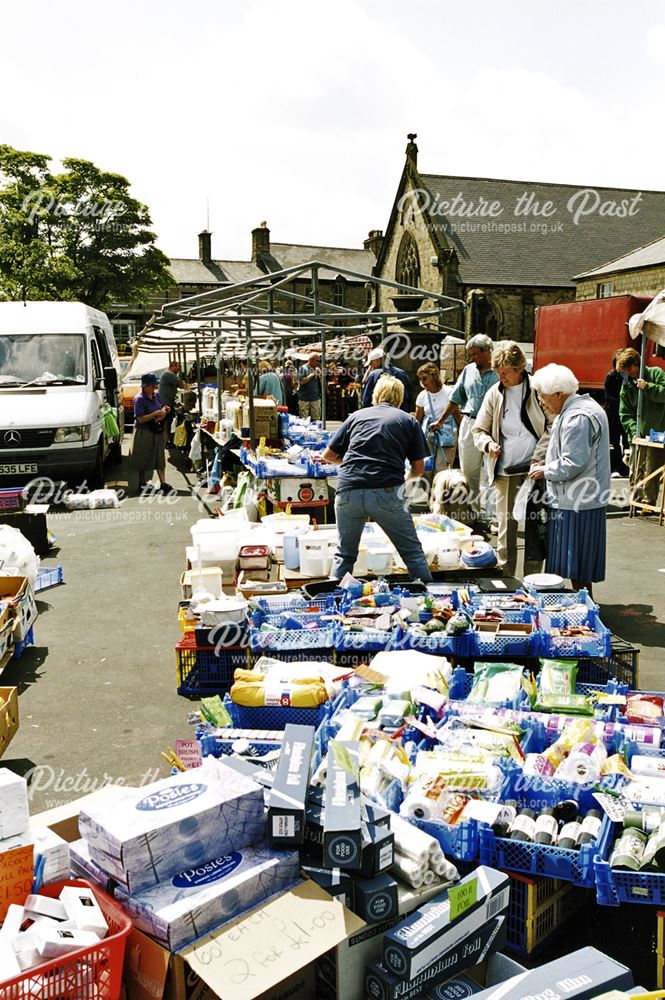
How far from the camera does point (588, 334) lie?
1802 cm

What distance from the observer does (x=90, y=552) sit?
30.7 feet

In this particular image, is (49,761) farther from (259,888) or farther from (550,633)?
(550,633)

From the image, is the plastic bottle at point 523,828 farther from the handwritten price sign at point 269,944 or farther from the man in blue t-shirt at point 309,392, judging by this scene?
the man in blue t-shirt at point 309,392

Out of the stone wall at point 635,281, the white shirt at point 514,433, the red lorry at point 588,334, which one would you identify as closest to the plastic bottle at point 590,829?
the white shirt at point 514,433

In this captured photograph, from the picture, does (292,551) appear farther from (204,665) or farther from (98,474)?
(98,474)

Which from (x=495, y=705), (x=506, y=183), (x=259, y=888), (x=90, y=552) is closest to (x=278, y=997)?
(x=259, y=888)

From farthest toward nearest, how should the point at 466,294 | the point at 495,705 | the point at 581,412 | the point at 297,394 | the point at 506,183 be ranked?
the point at 506,183 → the point at 466,294 → the point at 297,394 → the point at 581,412 → the point at 495,705

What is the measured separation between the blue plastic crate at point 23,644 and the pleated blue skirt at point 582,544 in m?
4.03

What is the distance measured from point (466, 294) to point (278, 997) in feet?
122

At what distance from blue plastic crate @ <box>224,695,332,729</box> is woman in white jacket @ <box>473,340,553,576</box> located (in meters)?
3.09

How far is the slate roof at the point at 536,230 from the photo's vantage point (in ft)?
126

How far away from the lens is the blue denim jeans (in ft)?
18.9

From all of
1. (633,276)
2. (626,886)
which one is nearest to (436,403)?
(626,886)

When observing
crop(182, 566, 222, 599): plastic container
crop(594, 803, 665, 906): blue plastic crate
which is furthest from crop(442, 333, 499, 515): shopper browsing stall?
crop(594, 803, 665, 906): blue plastic crate
